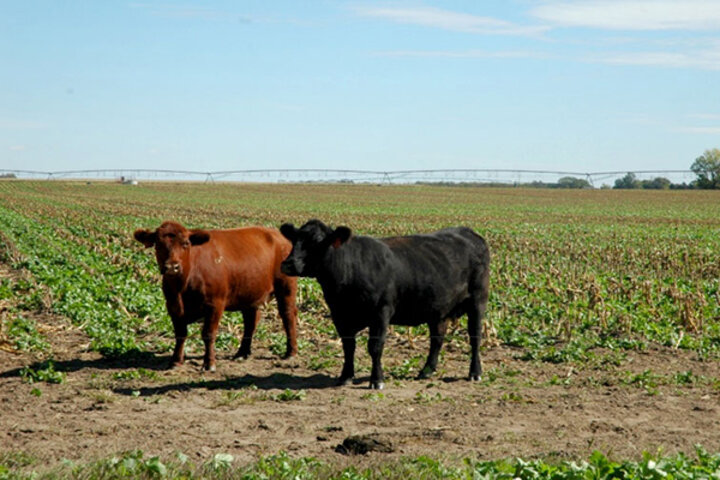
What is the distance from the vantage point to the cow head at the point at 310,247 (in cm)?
1084

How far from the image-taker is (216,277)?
39.6 feet

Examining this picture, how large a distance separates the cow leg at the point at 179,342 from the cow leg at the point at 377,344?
252 cm

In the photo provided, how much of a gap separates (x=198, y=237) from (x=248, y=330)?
1625 mm

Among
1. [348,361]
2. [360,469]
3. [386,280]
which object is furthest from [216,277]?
[360,469]

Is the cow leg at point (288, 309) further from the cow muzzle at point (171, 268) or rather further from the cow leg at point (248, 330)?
the cow muzzle at point (171, 268)

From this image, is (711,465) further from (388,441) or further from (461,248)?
(461,248)

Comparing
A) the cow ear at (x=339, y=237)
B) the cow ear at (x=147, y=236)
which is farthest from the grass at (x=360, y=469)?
the cow ear at (x=147, y=236)

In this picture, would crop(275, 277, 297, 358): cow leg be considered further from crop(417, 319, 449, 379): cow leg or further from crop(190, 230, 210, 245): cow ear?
crop(417, 319, 449, 379): cow leg

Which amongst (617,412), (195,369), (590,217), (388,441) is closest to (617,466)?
(388,441)

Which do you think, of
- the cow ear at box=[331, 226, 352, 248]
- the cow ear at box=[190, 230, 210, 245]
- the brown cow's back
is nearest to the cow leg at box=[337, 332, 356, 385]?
the cow ear at box=[331, 226, 352, 248]

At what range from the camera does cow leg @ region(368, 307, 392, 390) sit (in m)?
10.8

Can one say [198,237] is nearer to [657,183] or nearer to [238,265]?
[238,265]

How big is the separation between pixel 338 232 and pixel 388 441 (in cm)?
Result: 323

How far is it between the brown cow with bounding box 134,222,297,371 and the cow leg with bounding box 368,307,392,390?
2.14 metres
